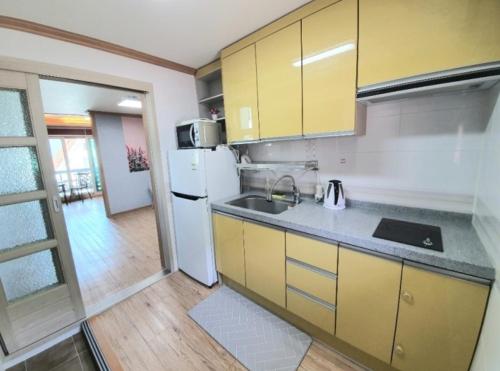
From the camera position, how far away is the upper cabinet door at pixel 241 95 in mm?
1873

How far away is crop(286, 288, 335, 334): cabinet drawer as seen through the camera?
4.61ft

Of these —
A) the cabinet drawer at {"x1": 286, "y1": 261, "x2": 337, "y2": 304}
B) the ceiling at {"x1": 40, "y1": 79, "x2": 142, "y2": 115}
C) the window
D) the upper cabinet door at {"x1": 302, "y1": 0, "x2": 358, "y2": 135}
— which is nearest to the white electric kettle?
the upper cabinet door at {"x1": 302, "y1": 0, "x2": 358, "y2": 135}

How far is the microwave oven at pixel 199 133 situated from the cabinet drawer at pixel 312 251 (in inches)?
50.7

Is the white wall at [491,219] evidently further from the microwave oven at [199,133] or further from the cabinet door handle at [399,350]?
the microwave oven at [199,133]

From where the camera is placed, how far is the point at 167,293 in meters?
2.17

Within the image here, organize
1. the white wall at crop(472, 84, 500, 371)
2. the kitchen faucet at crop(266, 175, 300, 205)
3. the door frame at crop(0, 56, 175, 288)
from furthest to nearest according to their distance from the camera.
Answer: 1. the kitchen faucet at crop(266, 175, 300, 205)
2. the door frame at crop(0, 56, 175, 288)
3. the white wall at crop(472, 84, 500, 371)

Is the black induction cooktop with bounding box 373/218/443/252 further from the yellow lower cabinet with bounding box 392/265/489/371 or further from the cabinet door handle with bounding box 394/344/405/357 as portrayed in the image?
the cabinet door handle with bounding box 394/344/405/357

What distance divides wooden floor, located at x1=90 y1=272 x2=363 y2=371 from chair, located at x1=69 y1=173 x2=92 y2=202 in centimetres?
683

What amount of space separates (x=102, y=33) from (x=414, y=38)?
2219 mm

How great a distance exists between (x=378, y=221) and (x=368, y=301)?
0.51m

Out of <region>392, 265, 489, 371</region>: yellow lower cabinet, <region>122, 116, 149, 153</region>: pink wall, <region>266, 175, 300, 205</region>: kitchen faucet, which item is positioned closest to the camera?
<region>392, 265, 489, 371</region>: yellow lower cabinet

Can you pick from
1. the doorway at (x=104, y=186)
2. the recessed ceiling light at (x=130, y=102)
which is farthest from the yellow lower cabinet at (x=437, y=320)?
the recessed ceiling light at (x=130, y=102)

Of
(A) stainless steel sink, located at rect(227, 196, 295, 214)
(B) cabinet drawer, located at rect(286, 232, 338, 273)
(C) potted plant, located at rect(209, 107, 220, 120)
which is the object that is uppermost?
(C) potted plant, located at rect(209, 107, 220, 120)

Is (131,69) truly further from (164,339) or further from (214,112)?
(164,339)
